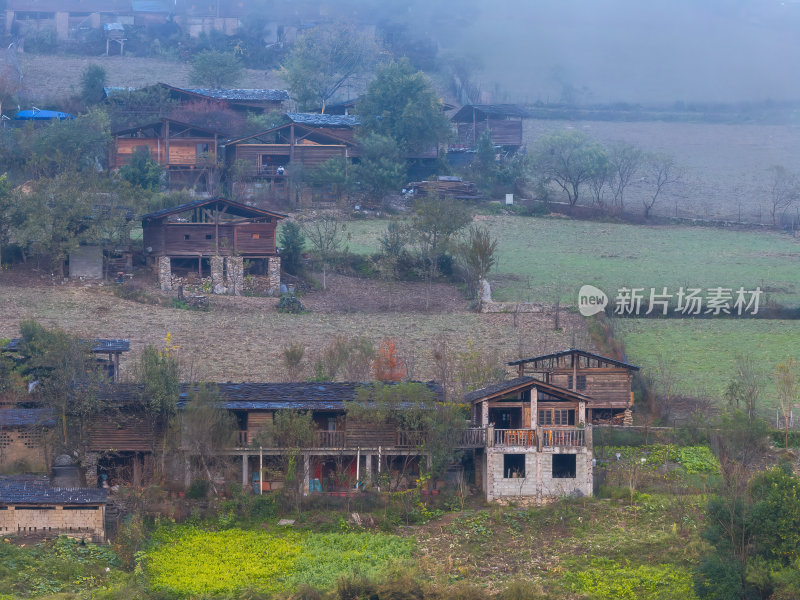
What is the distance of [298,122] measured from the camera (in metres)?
62.9

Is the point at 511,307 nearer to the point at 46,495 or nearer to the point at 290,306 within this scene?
the point at 290,306

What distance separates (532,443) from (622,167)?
128 feet

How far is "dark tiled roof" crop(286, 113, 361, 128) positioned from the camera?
Result: 6406cm

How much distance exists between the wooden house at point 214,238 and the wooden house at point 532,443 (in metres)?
17.9

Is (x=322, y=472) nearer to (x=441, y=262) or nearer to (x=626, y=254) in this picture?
(x=441, y=262)

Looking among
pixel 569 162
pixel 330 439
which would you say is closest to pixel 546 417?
pixel 330 439

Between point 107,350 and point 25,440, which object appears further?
point 107,350

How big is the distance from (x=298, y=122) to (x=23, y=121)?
43.5 ft

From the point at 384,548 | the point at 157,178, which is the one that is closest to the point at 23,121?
the point at 157,178

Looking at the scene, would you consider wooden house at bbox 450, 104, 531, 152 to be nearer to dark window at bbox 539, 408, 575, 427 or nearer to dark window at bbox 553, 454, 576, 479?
dark window at bbox 539, 408, 575, 427

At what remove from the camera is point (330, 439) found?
31.3 metres

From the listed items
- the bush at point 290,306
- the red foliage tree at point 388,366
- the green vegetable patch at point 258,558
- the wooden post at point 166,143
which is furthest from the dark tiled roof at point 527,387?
the wooden post at point 166,143

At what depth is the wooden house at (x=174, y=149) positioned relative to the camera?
199 ft

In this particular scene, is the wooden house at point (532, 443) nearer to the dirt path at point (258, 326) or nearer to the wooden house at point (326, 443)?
the wooden house at point (326, 443)
